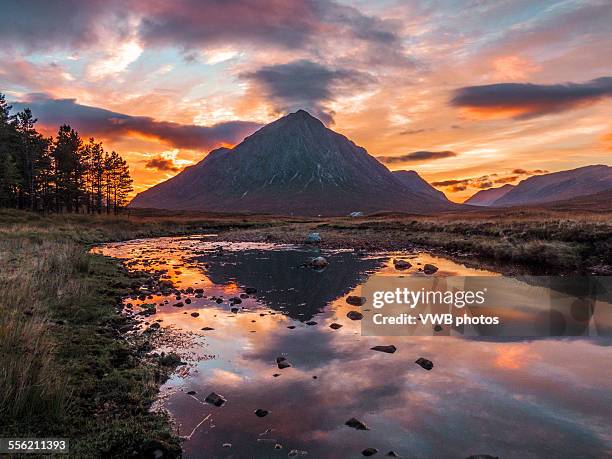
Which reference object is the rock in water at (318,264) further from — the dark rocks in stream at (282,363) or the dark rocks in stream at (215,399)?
the dark rocks in stream at (215,399)

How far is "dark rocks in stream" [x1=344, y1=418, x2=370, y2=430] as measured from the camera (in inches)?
308

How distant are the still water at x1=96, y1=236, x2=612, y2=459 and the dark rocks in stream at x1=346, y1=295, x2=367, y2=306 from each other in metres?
1.83

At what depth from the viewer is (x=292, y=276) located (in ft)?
86.8

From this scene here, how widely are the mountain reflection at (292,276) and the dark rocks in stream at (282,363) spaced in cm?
467

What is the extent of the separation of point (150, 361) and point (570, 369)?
1154 centimetres

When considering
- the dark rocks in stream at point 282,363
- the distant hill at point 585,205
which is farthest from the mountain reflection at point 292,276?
the distant hill at point 585,205

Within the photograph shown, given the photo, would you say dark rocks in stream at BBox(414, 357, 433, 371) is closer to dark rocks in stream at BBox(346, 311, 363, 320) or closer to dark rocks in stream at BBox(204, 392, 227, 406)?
dark rocks in stream at BBox(346, 311, 363, 320)

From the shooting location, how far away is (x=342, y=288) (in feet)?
73.5

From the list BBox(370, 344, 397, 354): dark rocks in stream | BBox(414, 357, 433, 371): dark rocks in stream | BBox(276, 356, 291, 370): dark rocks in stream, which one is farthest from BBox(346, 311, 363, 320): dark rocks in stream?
BBox(276, 356, 291, 370): dark rocks in stream

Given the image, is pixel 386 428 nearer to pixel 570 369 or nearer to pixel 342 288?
pixel 570 369

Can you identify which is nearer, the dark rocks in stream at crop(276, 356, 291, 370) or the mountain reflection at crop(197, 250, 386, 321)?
the dark rocks in stream at crop(276, 356, 291, 370)

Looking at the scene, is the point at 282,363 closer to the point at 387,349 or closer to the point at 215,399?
the point at 215,399

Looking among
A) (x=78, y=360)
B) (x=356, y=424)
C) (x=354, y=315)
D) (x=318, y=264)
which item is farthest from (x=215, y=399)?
(x=318, y=264)

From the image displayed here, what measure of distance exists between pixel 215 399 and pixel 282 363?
255 centimetres
